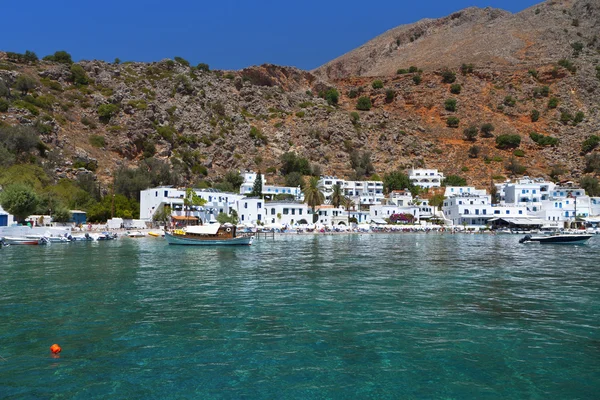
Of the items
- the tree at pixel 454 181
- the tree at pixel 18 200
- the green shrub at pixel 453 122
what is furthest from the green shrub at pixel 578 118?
the tree at pixel 18 200

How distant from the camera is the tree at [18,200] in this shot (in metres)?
50.8

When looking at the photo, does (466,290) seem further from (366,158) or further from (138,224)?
(366,158)

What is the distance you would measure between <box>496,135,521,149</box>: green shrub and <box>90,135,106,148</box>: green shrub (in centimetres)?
9415

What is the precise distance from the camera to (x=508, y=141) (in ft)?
391

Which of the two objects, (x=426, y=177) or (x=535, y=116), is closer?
(x=426, y=177)

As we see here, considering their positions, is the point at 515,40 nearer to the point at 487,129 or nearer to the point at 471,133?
the point at 487,129

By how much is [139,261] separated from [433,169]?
92643 mm

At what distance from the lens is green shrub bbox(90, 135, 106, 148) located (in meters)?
90.7

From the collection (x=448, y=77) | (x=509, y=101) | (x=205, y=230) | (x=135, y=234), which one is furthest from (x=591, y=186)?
(x=135, y=234)

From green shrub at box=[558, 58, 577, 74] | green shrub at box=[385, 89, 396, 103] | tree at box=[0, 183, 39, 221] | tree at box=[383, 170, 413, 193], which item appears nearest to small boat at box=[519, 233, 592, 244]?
tree at box=[383, 170, 413, 193]

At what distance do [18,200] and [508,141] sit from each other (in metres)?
109

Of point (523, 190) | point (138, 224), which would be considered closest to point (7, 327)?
point (138, 224)

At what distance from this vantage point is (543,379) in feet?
33.9

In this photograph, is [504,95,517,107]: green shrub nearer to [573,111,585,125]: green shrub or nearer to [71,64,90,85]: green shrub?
[573,111,585,125]: green shrub
